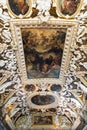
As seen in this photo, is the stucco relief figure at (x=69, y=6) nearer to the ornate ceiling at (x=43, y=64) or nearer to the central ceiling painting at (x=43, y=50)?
Result: the ornate ceiling at (x=43, y=64)

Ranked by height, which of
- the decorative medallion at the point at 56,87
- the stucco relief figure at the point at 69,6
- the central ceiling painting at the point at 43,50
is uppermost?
the stucco relief figure at the point at 69,6

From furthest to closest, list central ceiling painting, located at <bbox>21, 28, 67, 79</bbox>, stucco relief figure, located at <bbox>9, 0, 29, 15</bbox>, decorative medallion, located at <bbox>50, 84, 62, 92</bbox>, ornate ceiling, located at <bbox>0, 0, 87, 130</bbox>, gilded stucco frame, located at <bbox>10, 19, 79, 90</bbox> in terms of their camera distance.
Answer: decorative medallion, located at <bbox>50, 84, 62, 92</bbox>, central ceiling painting, located at <bbox>21, 28, 67, 79</bbox>, gilded stucco frame, located at <bbox>10, 19, 79, 90</bbox>, ornate ceiling, located at <bbox>0, 0, 87, 130</bbox>, stucco relief figure, located at <bbox>9, 0, 29, 15</bbox>

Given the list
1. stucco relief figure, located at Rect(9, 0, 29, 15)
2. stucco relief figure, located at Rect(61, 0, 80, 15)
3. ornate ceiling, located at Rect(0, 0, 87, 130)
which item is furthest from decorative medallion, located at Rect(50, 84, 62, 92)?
stucco relief figure, located at Rect(9, 0, 29, 15)

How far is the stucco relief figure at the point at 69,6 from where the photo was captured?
10.8 meters

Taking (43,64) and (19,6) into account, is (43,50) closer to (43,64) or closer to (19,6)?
(43,64)

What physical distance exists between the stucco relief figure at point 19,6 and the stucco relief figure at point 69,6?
136cm

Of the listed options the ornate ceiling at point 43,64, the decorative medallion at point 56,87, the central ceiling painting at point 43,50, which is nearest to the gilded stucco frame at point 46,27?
the ornate ceiling at point 43,64

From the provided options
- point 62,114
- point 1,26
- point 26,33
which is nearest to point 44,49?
point 26,33

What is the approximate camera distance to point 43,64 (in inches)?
609

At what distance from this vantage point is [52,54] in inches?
570

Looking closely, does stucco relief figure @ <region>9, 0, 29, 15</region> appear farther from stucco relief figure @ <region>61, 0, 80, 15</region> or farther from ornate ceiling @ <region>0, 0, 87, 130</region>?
stucco relief figure @ <region>61, 0, 80, 15</region>

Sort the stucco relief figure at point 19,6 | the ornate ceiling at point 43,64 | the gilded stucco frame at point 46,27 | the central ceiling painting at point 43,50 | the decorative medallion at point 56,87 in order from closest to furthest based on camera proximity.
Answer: the stucco relief figure at point 19,6 → the ornate ceiling at point 43,64 → the gilded stucco frame at point 46,27 → the central ceiling painting at point 43,50 → the decorative medallion at point 56,87

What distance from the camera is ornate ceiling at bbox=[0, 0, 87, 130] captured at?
37.4ft

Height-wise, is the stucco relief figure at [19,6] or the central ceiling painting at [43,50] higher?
the stucco relief figure at [19,6]
